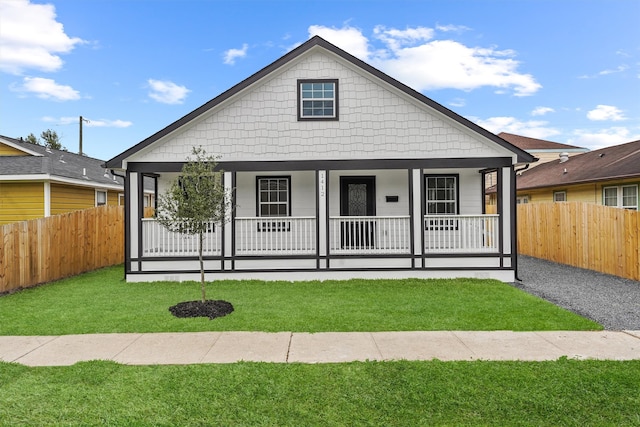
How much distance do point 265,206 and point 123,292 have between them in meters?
4.78

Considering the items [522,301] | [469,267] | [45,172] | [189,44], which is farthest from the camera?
[189,44]

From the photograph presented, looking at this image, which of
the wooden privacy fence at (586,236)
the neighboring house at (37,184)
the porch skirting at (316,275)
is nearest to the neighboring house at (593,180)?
the wooden privacy fence at (586,236)

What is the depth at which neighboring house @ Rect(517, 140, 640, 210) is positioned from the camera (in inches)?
535

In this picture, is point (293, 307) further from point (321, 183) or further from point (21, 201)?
point (21, 201)

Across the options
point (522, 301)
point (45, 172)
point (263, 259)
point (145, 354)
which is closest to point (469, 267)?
point (522, 301)

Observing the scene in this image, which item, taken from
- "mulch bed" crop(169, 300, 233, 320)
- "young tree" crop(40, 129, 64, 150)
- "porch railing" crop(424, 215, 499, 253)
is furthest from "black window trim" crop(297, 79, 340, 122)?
"young tree" crop(40, 129, 64, 150)

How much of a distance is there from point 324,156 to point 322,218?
1734 millimetres

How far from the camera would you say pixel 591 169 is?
1647 cm

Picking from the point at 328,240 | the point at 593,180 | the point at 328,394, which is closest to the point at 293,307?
the point at 328,240

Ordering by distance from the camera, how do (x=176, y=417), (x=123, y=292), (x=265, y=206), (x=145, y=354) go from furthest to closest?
(x=265, y=206) → (x=123, y=292) → (x=145, y=354) → (x=176, y=417)

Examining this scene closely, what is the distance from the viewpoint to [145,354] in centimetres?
503

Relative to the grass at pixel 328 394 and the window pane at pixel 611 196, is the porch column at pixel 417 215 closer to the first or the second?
the grass at pixel 328 394

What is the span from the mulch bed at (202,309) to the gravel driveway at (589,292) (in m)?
6.68

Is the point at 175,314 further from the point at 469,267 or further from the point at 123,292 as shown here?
the point at 469,267
